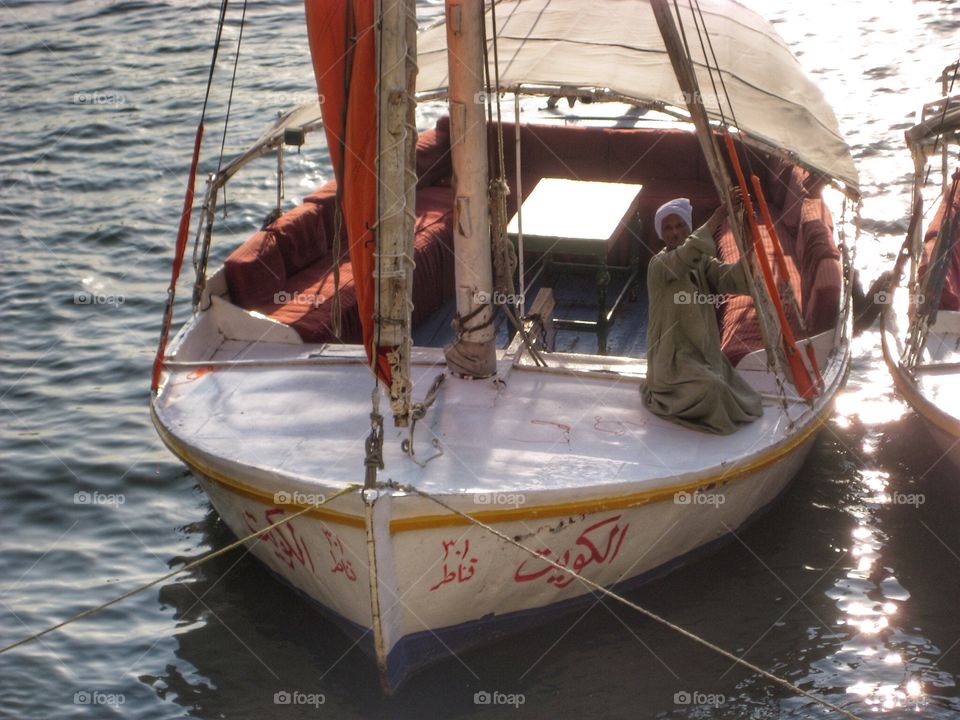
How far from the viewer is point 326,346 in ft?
30.0

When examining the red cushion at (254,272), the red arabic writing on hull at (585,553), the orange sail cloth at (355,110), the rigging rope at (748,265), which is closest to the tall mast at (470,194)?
the orange sail cloth at (355,110)

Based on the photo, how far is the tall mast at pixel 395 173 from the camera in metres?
6.59

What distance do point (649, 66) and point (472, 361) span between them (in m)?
2.69

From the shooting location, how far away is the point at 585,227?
10.5 metres

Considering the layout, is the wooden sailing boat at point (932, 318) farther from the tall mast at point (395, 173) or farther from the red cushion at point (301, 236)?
the red cushion at point (301, 236)

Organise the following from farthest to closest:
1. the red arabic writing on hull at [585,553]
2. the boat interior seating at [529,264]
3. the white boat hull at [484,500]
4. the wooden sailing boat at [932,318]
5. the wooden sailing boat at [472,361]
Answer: the boat interior seating at [529,264] → the wooden sailing boat at [932,318] → the red arabic writing on hull at [585,553] → the white boat hull at [484,500] → the wooden sailing boat at [472,361]

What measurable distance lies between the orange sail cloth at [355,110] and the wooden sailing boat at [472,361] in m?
0.02

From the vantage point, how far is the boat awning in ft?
30.3

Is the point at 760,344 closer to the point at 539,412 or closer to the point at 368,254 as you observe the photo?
→ the point at 539,412

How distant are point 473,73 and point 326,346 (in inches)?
93.5

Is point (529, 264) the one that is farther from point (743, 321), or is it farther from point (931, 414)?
point (931, 414)

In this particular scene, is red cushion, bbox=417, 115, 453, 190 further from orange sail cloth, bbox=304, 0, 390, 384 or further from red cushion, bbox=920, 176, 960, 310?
orange sail cloth, bbox=304, 0, 390, 384

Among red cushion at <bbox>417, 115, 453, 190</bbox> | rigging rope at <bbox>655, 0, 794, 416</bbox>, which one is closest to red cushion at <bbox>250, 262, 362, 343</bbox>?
red cushion at <bbox>417, 115, 453, 190</bbox>

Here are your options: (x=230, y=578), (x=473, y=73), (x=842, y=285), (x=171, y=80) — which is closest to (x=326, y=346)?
(x=230, y=578)
